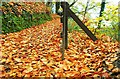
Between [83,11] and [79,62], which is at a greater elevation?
[83,11]

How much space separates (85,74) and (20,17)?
14.8 feet

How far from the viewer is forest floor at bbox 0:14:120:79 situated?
3829 mm

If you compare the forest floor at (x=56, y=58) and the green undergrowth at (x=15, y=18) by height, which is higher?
the green undergrowth at (x=15, y=18)

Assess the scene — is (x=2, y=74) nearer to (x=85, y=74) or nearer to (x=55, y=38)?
(x=85, y=74)

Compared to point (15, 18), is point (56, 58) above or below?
below

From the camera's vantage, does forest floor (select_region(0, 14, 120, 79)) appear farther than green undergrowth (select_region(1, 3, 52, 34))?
No

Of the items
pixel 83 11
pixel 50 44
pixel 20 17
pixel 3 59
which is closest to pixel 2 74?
pixel 3 59

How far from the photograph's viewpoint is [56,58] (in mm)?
4527

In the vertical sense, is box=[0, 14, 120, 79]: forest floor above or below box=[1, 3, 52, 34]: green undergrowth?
below

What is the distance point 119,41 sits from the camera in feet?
18.2

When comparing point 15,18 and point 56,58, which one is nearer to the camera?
point 56,58

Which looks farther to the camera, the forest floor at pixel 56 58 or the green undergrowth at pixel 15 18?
the green undergrowth at pixel 15 18

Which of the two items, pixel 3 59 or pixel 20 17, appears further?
pixel 20 17

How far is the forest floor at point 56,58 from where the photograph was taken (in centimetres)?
383
